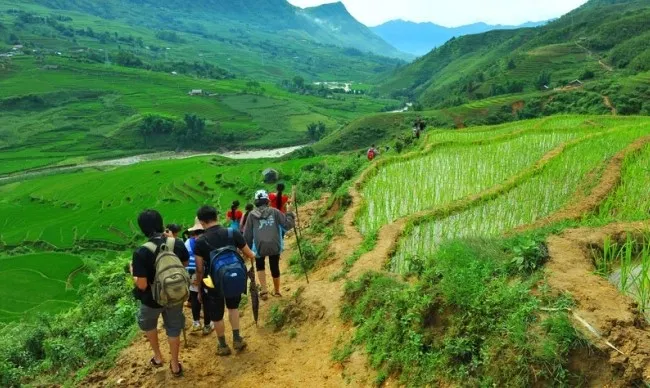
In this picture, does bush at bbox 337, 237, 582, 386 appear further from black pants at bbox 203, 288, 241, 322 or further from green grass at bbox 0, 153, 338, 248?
green grass at bbox 0, 153, 338, 248

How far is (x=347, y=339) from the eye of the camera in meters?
6.16

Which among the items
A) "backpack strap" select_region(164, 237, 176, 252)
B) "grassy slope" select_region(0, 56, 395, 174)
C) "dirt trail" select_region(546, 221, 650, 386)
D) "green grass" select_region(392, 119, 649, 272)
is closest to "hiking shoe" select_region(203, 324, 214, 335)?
"backpack strap" select_region(164, 237, 176, 252)

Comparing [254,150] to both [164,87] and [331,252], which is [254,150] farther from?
[331,252]

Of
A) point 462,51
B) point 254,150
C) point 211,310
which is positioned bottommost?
point 254,150

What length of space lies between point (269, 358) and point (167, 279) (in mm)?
1911

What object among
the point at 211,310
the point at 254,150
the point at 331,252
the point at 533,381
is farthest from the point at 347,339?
the point at 254,150

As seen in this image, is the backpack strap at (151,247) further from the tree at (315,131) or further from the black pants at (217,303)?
the tree at (315,131)

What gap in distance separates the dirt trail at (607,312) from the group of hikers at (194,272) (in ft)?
12.1

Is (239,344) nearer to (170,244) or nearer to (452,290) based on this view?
(170,244)

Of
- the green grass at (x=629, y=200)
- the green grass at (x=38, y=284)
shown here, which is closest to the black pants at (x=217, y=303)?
the green grass at (x=629, y=200)

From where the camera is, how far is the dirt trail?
12.5 feet

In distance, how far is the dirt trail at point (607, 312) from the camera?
380cm

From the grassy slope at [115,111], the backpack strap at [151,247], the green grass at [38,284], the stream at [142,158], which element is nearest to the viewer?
the backpack strap at [151,247]

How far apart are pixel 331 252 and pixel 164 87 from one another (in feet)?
364
